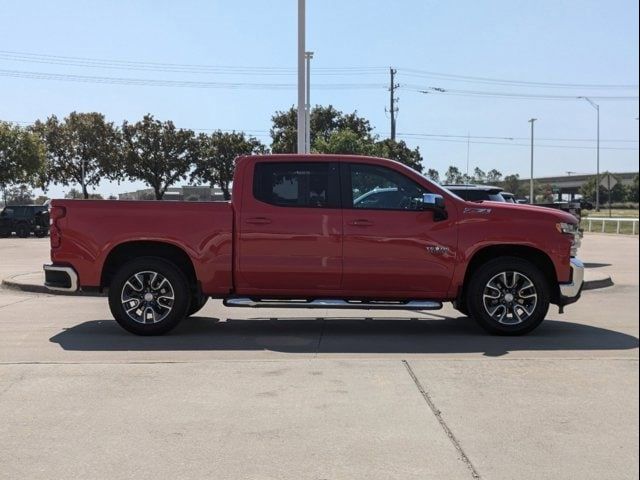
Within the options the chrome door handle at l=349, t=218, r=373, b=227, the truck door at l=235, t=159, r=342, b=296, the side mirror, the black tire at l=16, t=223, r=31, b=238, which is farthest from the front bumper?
the black tire at l=16, t=223, r=31, b=238

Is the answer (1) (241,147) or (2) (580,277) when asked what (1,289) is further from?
(1) (241,147)

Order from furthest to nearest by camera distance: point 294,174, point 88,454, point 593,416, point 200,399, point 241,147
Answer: point 241,147, point 294,174, point 200,399, point 593,416, point 88,454

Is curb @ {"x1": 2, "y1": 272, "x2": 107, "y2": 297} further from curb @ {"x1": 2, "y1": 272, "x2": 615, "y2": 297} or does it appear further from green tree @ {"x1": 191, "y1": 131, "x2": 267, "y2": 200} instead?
green tree @ {"x1": 191, "y1": 131, "x2": 267, "y2": 200}

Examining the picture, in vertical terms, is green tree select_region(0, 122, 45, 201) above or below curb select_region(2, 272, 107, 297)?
above

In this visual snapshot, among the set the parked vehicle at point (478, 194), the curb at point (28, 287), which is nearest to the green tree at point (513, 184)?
the parked vehicle at point (478, 194)

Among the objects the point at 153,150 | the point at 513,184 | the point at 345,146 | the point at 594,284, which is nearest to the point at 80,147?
the point at 153,150

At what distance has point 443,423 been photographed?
4.53 m

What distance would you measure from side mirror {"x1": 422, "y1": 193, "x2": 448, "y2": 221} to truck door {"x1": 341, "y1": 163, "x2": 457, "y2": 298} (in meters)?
0.06

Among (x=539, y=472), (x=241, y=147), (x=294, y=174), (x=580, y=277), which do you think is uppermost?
(x=241, y=147)

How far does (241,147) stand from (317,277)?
169ft

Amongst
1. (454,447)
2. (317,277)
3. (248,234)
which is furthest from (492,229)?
(454,447)

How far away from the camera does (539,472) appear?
374 centimetres

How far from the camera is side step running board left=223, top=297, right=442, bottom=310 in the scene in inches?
287

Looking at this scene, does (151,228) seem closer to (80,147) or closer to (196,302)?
(196,302)
